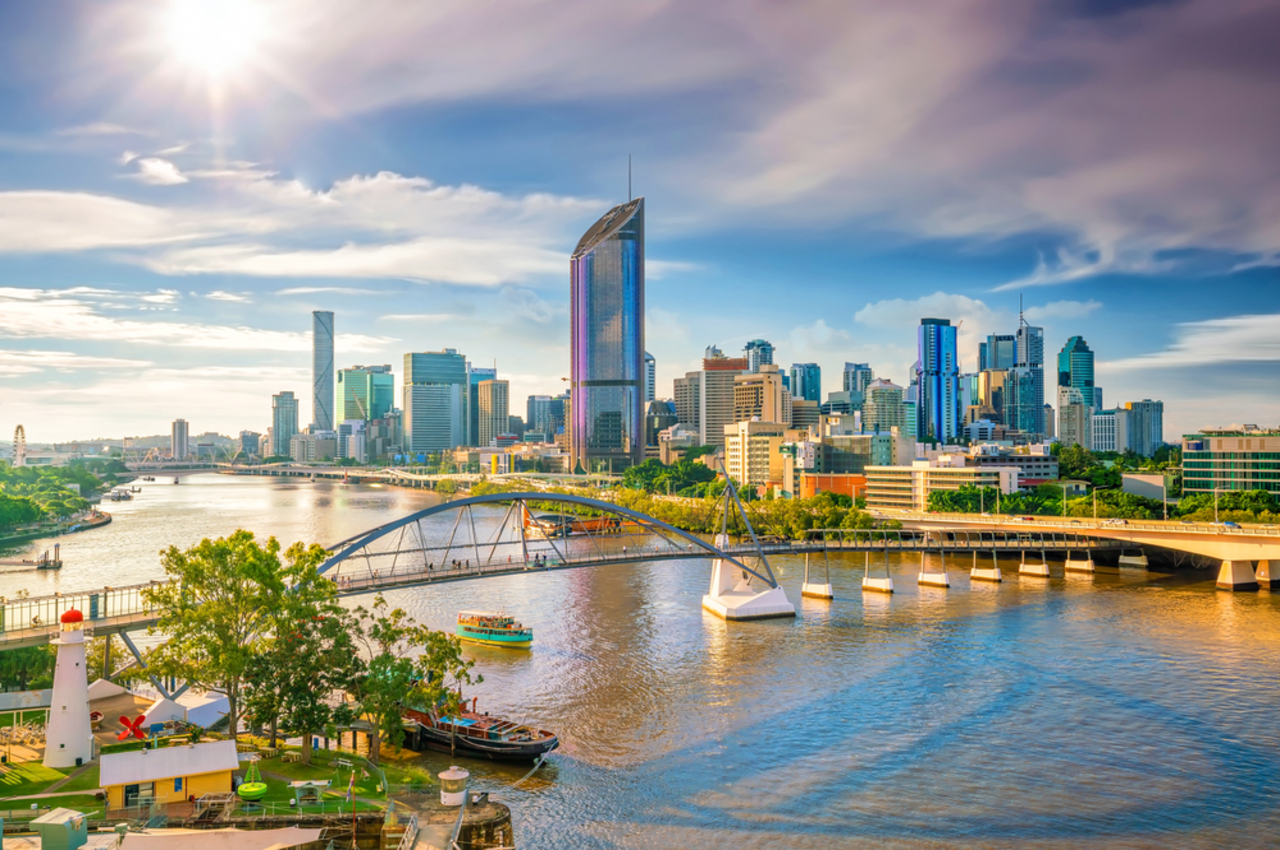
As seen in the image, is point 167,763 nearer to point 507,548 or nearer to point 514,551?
point 514,551

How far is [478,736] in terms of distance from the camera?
31.0m

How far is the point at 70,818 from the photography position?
2089 cm

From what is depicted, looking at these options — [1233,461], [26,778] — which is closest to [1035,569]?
[1233,461]

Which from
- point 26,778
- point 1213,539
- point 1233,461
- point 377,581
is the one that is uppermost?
point 1233,461

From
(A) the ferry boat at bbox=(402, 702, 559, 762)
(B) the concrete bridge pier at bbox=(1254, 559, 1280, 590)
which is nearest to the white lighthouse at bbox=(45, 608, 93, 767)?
(A) the ferry boat at bbox=(402, 702, 559, 762)

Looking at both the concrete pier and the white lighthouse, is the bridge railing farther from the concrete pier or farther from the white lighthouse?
the concrete pier

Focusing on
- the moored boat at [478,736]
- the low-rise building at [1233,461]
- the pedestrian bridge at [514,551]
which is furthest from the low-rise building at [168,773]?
the low-rise building at [1233,461]

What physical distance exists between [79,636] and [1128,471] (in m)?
127

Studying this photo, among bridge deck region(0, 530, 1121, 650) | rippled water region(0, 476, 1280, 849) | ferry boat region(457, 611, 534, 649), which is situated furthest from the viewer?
ferry boat region(457, 611, 534, 649)

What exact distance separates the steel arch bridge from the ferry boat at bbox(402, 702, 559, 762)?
6120 millimetres

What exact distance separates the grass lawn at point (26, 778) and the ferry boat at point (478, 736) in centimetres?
1056

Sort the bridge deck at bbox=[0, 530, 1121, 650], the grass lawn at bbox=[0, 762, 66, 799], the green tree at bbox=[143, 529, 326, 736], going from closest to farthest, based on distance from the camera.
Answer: the grass lawn at bbox=[0, 762, 66, 799] → the green tree at bbox=[143, 529, 326, 736] → the bridge deck at bbox=[0, 530, 1121, 650]

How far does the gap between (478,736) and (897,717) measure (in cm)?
1560

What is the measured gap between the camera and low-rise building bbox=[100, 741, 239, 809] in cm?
2338
